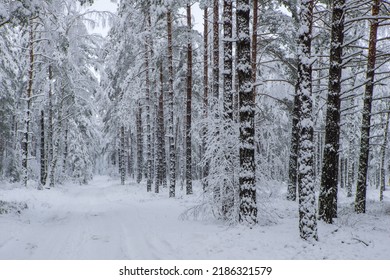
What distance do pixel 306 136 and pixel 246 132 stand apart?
5.40 feet

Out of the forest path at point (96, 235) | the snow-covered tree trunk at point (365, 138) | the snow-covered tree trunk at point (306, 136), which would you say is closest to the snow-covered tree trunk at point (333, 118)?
the snow-covered tree trunk at point (306, 136)

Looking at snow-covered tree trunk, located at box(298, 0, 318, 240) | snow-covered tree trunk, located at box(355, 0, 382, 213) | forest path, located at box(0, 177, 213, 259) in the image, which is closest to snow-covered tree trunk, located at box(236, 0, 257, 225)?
snow-covered tree trunk, located at box(298, 0, 318, 240)

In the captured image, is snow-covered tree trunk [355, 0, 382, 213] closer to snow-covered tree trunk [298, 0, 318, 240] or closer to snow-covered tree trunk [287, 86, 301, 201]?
snow-covered tree trunk [287, 86, 301, 201]

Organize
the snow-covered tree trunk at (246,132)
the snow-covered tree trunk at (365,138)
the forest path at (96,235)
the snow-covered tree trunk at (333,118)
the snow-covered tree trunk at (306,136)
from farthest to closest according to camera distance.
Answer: the snow-covered tree trunk at (365,138)
the snow-covered tree trunk at (333,118)
the snow-covered tree trunk at (246,132)
the snow-covered tree trunk at (306,136)
the forest path at (96,235)

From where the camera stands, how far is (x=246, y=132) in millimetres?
8164

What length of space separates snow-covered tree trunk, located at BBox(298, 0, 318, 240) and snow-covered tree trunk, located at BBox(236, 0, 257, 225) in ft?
4.72

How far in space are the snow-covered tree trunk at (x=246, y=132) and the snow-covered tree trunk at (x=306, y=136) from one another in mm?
1439

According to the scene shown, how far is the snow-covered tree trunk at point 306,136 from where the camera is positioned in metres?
6.91

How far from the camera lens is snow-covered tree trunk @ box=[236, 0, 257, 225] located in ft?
26.7

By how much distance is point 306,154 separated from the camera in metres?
6.92

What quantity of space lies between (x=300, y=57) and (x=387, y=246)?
14.6ft

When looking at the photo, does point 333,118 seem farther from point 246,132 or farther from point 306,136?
point 246,132

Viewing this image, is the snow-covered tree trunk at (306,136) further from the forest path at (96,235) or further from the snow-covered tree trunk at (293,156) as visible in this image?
the snow-covered tree trunk at (293,156)
